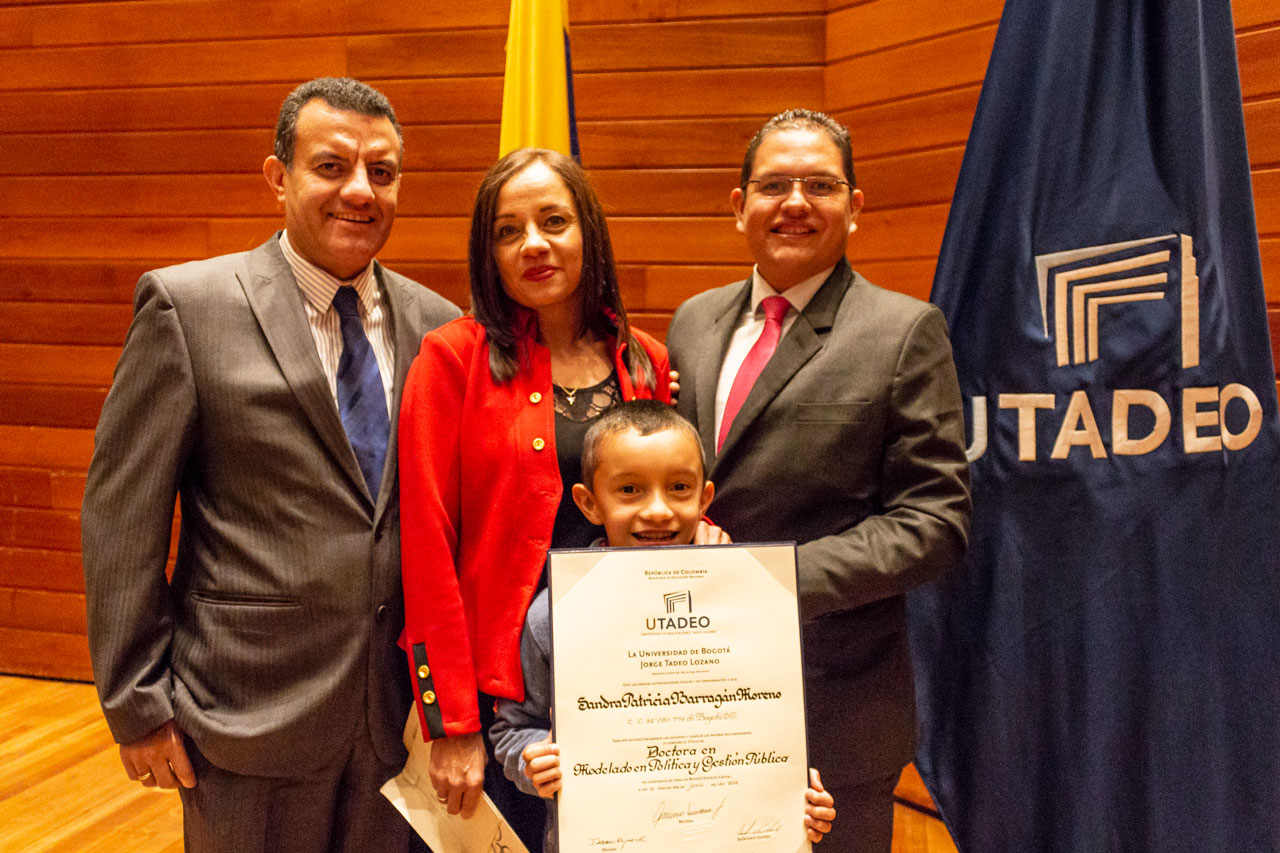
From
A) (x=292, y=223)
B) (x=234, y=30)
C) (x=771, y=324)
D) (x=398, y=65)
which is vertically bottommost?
(x=771, y=324)

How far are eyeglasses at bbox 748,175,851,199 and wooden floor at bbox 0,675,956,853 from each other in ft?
7.19

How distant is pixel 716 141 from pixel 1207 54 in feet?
5.80

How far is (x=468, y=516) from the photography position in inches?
62.7

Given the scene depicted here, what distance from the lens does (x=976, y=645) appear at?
2082 millimetres

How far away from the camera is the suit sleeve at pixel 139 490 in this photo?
1578mm

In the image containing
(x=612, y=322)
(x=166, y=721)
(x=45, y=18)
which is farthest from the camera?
(x=45, y=18)

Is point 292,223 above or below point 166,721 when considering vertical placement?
above

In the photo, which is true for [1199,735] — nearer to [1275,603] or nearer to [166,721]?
[1275,603]

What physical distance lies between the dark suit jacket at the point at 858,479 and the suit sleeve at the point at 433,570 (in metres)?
0.49

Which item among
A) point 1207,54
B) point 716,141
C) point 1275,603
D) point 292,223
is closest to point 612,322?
point 292,223
